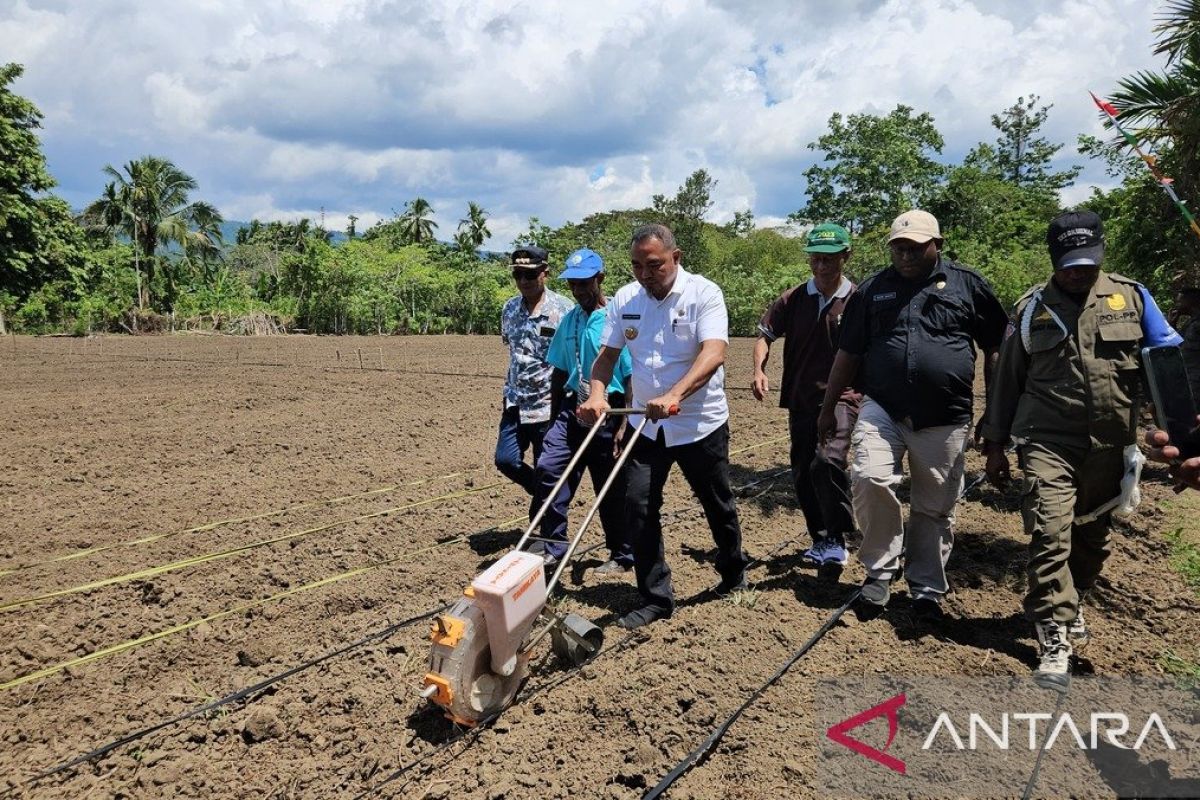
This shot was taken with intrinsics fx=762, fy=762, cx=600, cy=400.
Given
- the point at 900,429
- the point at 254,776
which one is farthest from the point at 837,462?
the point at 254,776

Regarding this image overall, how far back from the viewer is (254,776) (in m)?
2.84

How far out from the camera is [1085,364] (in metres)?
3.20

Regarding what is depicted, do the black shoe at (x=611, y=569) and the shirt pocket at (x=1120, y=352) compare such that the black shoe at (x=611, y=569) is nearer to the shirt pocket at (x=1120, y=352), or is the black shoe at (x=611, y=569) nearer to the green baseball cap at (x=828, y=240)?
the green baseball cap at (x=828, y=240)

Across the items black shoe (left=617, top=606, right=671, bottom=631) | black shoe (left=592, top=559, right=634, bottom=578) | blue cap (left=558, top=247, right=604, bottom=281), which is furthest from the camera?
black shoe (left=592, top=559, right=634, bottom=578)

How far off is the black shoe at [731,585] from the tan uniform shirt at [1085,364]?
5.06ft

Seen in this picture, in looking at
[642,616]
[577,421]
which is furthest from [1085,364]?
[577,421]

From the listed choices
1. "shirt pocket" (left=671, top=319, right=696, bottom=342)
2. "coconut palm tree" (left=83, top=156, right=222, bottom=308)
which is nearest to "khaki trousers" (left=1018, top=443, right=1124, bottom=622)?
"shirt pocket" (left=671, top=319, right=696, bottom=342)

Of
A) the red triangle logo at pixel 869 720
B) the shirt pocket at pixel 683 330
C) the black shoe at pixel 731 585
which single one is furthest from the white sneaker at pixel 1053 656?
the shirt pocket at pixel 683 330

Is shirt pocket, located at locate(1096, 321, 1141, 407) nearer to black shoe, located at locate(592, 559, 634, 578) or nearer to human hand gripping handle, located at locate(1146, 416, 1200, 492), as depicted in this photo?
human hand gripping handle, located at locate(1146, 416, 1200, 492)

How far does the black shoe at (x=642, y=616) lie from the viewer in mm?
3725

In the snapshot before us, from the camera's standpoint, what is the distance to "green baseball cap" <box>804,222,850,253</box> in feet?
13.9

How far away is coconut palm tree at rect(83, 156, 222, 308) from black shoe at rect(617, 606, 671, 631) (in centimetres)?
4202

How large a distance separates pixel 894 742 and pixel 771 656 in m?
0.70

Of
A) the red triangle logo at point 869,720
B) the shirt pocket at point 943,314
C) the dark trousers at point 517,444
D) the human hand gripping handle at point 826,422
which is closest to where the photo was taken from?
the red triangle logo at point 869,720
